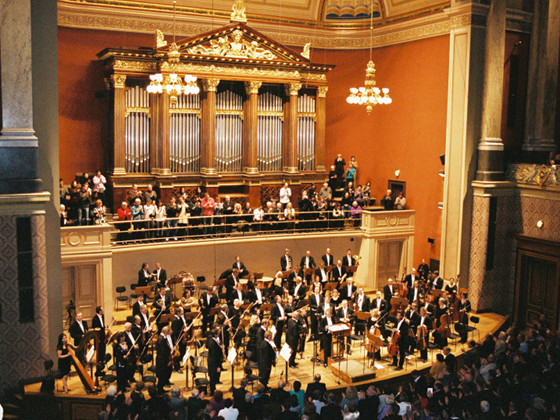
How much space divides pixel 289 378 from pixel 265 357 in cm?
132

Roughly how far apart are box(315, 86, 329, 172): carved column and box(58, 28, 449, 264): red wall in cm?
201

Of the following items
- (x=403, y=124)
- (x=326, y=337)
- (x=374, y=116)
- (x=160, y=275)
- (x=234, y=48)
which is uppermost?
(x=234, y=48)

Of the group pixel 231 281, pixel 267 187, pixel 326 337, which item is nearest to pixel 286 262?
pixel 231 281

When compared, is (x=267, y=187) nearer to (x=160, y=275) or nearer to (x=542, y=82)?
(x=160, y=275)

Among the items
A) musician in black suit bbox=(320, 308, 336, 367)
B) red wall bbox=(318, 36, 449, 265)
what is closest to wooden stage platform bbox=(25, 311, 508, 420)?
musician in black suit bbox=(320, 308, 336, 367)

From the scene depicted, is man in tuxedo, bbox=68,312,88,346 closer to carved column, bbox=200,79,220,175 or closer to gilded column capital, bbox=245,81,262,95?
carved column, bbox=200,79,220,175

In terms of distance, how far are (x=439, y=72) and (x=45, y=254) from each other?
47.4 feet

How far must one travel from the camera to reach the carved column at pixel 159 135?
66.9 ft

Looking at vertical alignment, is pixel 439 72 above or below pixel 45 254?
above

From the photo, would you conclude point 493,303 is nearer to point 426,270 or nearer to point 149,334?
point 426,270

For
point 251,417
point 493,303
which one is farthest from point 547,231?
point 251,417

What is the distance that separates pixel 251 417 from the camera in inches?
406

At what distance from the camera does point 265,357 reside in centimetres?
1301

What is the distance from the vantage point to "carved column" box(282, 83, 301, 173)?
73.0ft
